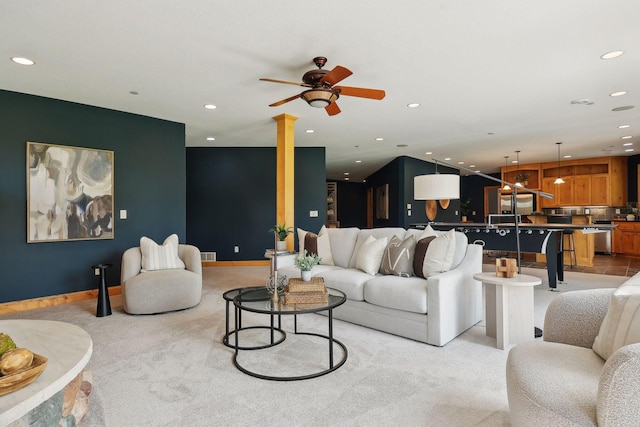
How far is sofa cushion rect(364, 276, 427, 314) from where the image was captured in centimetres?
290

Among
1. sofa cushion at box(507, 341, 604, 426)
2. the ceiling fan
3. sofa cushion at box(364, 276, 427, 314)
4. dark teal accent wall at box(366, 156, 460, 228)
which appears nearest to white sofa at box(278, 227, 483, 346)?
sofa cushion at box(364, 276, 427, 314)

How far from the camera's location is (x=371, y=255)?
363cm

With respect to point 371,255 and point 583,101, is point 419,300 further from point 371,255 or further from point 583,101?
point 583,101

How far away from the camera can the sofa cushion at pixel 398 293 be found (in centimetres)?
290

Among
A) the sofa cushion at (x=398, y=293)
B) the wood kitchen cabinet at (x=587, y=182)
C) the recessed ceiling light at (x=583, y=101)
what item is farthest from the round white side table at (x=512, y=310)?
the wood kitchen cabinet at (x=587, y=182)

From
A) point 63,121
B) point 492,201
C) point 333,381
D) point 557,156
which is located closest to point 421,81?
point 333,381

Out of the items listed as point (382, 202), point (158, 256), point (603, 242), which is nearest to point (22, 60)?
point (158, 256)

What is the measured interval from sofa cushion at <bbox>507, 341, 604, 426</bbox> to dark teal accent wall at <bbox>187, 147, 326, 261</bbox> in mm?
6032

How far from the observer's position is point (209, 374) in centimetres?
237

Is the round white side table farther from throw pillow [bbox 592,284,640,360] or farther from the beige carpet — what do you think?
throw pillow [bbox 592,284,640,360]

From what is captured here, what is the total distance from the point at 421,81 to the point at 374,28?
1301 millimetres

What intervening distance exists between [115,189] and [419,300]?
14.0ft

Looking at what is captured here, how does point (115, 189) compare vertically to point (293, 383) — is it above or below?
above

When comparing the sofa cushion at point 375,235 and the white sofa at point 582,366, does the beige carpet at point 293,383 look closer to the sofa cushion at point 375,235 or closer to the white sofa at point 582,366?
the white sofa at point 582,366
